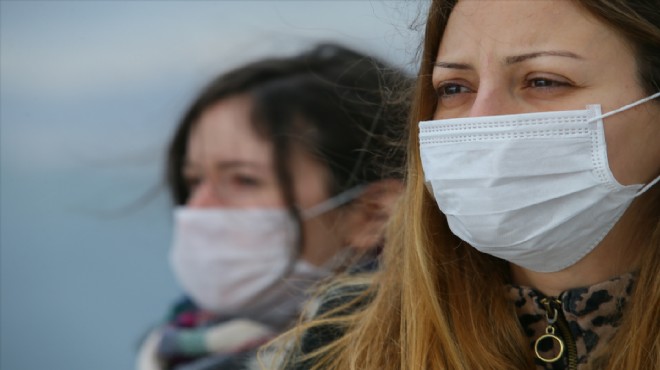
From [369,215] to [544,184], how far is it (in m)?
1.48

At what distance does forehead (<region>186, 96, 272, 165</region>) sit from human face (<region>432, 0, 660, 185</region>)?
5.39 feet

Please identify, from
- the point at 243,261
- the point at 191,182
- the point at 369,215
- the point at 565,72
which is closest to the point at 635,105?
the point at 565,72

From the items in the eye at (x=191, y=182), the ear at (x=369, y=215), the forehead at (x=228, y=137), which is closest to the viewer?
the ear at (x=369, y=215)

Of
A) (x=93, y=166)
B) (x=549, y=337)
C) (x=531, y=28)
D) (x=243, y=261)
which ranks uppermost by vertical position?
(x=531, y=28)

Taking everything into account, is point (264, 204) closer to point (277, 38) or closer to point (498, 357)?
→ point (277, 38)

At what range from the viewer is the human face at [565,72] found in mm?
2129

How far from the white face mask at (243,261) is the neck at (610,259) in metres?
1.41

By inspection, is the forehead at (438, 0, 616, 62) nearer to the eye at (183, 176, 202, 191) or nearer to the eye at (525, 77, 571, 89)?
the eye at (525, 77, 571, 89)

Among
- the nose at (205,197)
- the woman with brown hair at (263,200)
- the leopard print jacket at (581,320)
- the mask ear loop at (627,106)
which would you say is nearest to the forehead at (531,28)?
the mask ear loop at (627,106)

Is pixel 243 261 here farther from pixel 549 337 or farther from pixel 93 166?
pixel 549 337

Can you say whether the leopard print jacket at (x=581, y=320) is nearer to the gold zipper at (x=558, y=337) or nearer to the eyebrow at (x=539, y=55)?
the gold zipper at (x=558, y=337)

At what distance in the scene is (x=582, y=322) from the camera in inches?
86.4

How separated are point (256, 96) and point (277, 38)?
0.27 m

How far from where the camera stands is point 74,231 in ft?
13.9
